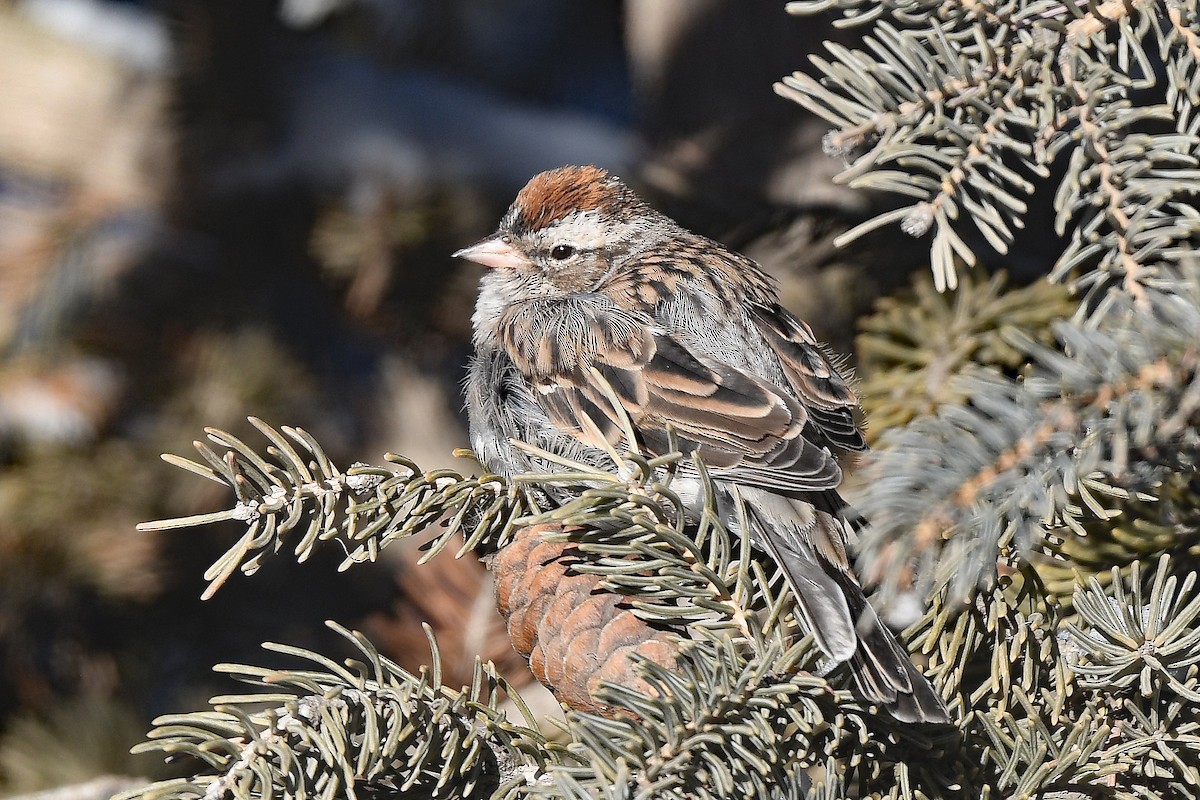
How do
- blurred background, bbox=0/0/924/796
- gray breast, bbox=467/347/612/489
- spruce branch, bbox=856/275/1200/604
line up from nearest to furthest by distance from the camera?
spruce branch, bbox=856/275/1200/604, gray breast, bbox=467/347/612/489, blurred background, bbox=0/0/924/796

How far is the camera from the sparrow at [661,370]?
A: 1.21 metres

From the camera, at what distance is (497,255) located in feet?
5.65

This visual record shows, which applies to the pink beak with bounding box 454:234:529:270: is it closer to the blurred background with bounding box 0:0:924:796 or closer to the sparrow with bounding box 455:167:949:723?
the sparrow with bounding box 455:167:949:723

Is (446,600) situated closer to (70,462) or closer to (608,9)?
(70,462)

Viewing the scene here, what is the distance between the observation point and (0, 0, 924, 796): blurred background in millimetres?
2299

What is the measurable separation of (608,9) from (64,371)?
2.34 m

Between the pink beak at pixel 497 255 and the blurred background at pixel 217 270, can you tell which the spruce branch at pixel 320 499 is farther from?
the blurred background at pixel 217 270

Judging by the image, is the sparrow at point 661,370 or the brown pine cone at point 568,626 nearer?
the brown pine cone at point 568,626

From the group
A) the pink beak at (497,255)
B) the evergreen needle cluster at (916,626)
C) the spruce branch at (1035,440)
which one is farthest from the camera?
the pink beak at (497,255)

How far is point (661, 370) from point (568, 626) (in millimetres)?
510

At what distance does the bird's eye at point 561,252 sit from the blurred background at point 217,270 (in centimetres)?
32

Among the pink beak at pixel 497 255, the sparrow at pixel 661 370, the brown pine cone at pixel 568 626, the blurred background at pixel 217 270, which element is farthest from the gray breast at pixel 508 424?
the blurred background at pixel 217 270

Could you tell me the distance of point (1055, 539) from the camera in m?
0.96

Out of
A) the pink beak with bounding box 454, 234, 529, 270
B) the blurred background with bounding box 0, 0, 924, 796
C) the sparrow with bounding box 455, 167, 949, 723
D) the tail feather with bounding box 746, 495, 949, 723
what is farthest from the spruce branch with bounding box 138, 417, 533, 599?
the blurred background with bounding box 0, 0, 924, 796
